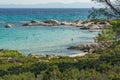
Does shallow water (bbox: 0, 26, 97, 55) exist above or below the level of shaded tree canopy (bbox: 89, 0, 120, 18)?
below

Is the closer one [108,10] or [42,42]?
[108,10]

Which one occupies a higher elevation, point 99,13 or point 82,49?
point 99,13

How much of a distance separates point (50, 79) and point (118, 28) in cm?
1323

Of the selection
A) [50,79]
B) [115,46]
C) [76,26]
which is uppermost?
[50,79]

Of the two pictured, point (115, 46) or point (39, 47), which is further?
point (39, 47)

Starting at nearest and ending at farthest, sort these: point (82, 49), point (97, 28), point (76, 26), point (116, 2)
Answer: point (116, 2) < point (82, 49) < point (97, 28) < point (76, 26)

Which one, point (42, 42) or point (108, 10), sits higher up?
point (108, 10)

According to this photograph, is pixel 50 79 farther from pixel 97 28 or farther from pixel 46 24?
pixel 46 24

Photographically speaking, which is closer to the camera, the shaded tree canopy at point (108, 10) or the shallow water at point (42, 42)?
the shaded tree canopy at point (108, 10)

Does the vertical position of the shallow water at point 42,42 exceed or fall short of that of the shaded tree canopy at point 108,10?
it falls short

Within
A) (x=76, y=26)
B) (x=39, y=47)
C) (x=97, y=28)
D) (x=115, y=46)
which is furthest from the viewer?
(x=76, y=26)

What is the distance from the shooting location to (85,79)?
1319 cm

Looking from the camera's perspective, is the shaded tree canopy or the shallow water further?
the shallow water

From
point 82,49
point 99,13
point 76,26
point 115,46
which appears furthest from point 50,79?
point 76,26
